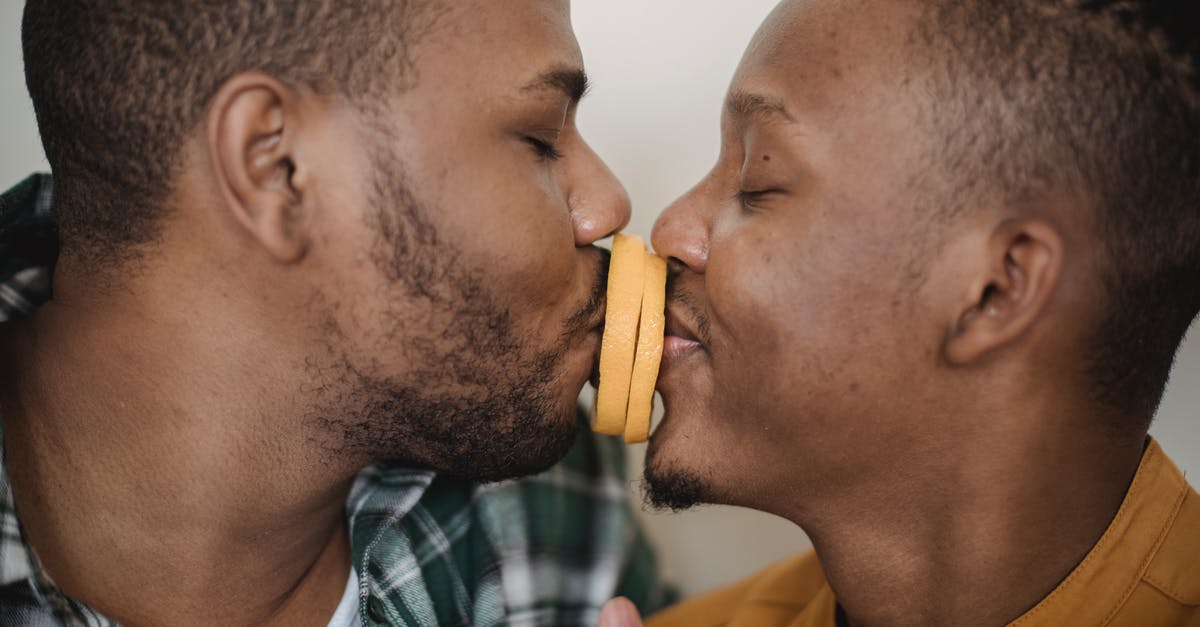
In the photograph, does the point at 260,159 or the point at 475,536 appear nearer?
the point at 260,159

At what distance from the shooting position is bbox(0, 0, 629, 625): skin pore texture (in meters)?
1.35

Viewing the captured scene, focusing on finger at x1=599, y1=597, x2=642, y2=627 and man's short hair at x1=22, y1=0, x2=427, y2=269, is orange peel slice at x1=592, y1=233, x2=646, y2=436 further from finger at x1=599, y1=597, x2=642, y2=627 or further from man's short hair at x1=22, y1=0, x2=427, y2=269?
man's short hair at x1=22, y1=0, x2=427, y2=269

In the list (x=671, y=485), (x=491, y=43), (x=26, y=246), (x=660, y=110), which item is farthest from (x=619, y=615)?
(x=660, y=110)

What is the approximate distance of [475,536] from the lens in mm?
1814

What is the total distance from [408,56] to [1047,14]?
0.81 m

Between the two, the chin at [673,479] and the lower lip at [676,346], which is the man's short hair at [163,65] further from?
the chin at [673,479]

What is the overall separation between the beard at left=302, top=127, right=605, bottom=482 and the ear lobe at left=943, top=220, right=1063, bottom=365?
1.78 ft

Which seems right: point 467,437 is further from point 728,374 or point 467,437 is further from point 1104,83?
point 1104,83

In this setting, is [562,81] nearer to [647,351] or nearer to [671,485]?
[647,351]

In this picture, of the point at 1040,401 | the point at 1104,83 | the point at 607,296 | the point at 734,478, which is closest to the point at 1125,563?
the point at 1040,401

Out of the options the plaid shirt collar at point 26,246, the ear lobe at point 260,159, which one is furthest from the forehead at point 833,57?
the plaid shirt collar at point 26,246

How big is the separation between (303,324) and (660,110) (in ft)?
3.48

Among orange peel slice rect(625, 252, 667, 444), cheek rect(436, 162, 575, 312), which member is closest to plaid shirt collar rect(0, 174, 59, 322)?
cheek rect(436, 162, 575, 312)

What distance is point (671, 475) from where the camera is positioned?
150cm
